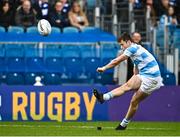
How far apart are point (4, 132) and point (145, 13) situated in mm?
11317

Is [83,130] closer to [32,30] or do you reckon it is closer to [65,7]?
[32,30]

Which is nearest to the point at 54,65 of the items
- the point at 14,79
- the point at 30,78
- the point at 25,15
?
the point at 30,78

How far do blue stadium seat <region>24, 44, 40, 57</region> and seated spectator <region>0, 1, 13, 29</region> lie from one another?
4.48 ft

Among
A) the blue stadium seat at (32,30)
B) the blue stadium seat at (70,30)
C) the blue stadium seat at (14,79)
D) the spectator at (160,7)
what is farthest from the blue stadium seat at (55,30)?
the spectator at (160,7)

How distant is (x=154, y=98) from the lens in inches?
730

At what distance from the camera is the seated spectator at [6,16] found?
863 inches

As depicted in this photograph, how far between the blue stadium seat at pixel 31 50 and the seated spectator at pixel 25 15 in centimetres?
140

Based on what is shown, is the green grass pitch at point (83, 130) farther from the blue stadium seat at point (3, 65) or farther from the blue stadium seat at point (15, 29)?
the blue stadium seat at point (15, 29)

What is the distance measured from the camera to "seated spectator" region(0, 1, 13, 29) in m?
21.9

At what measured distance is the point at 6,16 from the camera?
21938 millimetres

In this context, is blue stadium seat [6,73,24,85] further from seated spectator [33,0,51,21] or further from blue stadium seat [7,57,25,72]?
seated spectator [33,0,51,21]

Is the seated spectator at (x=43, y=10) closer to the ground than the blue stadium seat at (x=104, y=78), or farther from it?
farther from it

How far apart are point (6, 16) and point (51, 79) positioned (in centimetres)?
298

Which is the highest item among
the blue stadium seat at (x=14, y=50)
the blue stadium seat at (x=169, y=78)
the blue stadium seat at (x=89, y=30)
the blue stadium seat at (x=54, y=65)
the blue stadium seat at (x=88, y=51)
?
the blue stadium seat at (x=89, y=30)
